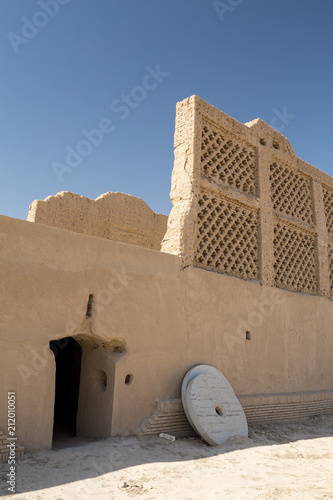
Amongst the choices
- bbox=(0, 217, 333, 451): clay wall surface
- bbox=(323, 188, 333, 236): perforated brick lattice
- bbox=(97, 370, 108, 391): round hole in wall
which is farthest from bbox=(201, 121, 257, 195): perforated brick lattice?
bbox=(97, 370, 108, 391): round hole in wall

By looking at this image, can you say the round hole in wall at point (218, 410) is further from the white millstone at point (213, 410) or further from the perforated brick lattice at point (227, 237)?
the perforated brick lattice at point (227, 237)

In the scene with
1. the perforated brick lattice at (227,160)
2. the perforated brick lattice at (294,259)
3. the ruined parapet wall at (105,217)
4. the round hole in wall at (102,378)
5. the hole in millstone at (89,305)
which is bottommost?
the round hole in wall at (102,378)

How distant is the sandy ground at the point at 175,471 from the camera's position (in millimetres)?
3146

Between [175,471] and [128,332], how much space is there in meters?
1.73

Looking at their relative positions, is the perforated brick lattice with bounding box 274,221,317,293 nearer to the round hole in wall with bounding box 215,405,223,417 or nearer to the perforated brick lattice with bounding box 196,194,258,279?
the perforated brick lattice with bounding box 196,194,258,279

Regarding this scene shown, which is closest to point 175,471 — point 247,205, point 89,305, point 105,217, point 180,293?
point 89,305

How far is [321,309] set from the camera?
8.26 metres

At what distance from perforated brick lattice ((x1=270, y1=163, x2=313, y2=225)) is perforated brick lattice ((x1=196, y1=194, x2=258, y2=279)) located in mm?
1026

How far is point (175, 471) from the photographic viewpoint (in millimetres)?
3717

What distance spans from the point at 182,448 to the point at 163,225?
6.25 m

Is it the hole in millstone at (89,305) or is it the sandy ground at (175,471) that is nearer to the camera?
the sandy ground at (175,471)

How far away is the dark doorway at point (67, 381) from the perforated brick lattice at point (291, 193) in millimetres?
4921

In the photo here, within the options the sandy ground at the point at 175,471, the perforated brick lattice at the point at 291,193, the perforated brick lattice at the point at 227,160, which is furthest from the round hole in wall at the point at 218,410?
the perforated brick lattice at the point at 291,193

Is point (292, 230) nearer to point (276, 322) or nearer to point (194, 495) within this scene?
point (276, 322)
